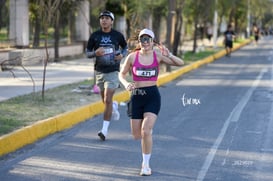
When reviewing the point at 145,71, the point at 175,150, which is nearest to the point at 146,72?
the point at 145,71

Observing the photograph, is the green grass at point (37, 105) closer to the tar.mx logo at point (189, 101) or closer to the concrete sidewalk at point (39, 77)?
the concrete sidewalk at point (39, 77)

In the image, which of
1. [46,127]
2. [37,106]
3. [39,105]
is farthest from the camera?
[39,105]

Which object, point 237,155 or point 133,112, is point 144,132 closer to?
point 133,112

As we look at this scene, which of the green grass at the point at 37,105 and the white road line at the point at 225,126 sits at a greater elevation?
the green grass at the point at 37,105

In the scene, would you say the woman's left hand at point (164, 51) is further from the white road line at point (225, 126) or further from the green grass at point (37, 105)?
the green grass at point (37, 105)

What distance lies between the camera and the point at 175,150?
8.51m

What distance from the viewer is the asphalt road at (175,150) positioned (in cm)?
714

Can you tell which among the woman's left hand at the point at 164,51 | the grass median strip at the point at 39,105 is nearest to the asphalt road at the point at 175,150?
the grass median strip at the point at 39,105

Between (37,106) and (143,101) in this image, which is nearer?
(143,101)

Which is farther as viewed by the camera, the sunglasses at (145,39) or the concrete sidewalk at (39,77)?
the concrete sidewalk at (39,77)

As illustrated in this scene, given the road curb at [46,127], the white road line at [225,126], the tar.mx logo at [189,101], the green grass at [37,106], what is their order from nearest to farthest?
1. the white road line at [225,126]
2. the road curb at [46,127]
3. the green grass at [37,106]
4. the tar.mx logo at [189,101]

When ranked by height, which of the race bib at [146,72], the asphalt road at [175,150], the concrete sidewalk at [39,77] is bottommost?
the asphalt road at [175,150]

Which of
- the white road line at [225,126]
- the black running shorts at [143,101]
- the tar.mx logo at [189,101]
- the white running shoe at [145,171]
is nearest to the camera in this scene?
the white running shoe at [145,171]

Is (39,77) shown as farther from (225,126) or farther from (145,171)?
(145,171)
